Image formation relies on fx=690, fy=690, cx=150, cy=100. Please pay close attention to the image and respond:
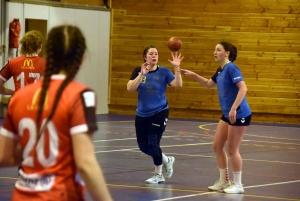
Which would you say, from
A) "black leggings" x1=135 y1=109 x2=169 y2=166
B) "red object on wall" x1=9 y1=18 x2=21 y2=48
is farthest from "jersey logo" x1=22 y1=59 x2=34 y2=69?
"red object on wall" x1=9 y1=18 x2=21 y2=48

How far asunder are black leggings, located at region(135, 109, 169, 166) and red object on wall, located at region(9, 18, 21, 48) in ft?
29.6

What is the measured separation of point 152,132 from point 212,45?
11.0 m

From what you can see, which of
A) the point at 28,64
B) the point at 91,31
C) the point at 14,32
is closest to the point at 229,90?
the point at 28,64

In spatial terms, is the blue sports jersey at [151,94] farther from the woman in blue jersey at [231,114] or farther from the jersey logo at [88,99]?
the jersey logo at [88,99]

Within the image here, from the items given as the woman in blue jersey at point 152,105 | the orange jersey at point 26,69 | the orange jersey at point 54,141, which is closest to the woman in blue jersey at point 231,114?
the woman in blue jersey at point 152,105

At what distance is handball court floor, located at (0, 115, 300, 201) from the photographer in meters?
8.04

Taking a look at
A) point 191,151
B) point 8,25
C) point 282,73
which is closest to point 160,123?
point 191,151

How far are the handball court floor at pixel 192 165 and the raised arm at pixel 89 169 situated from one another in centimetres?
483

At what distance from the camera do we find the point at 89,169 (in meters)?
2.74

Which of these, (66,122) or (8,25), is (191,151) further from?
(66,122)

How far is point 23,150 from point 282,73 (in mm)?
16603

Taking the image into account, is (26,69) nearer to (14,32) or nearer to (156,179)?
(156,179)

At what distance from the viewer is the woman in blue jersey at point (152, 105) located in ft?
28.6

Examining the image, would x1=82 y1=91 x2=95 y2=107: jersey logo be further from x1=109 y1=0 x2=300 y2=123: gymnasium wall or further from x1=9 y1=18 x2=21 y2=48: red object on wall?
x1=109 y1=0 x2=300 y2=123: gymnasium wall
